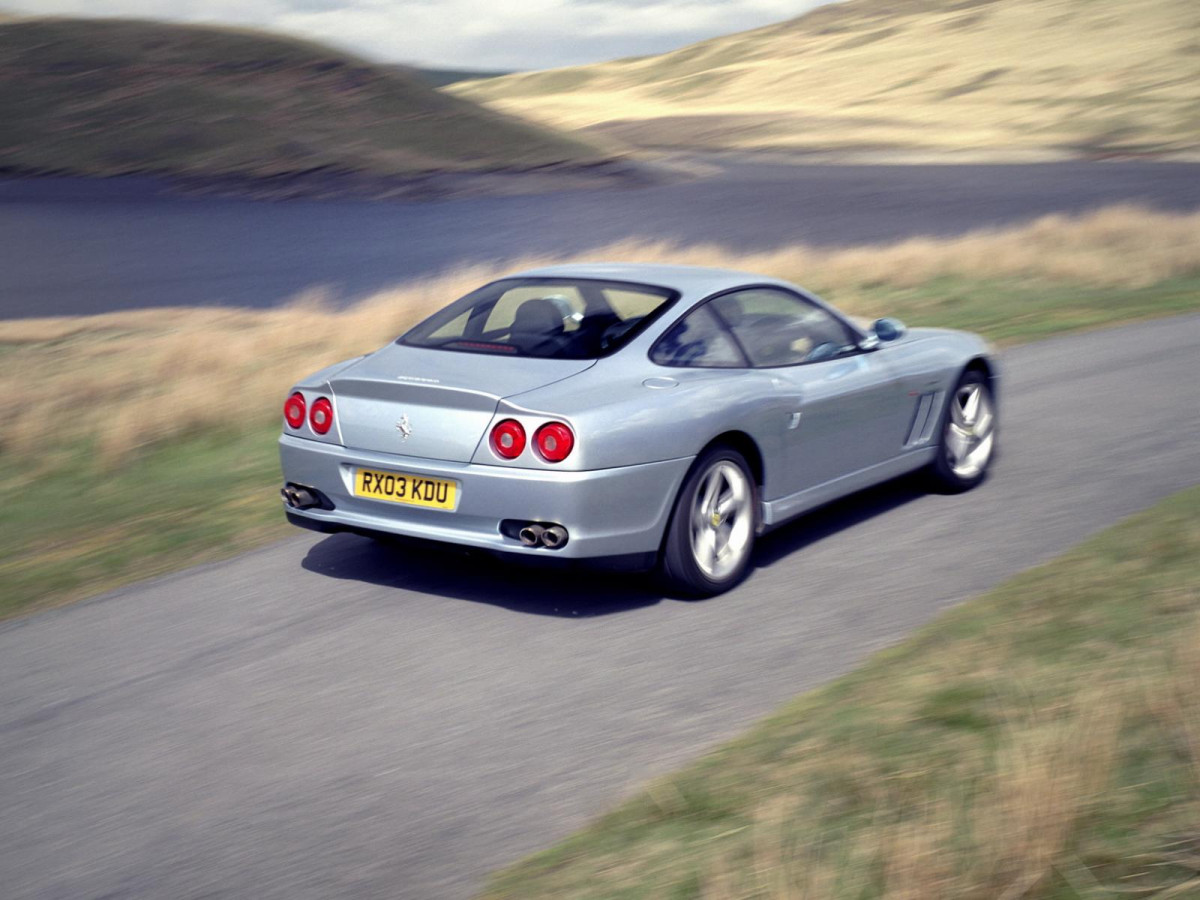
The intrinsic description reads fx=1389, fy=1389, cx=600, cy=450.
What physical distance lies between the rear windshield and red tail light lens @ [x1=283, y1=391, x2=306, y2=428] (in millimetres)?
632

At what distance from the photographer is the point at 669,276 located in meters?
6.74

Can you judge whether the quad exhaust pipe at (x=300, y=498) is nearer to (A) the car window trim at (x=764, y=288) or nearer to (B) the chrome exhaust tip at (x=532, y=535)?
(B) the chrome exhaust tip at (x=532, y=535)

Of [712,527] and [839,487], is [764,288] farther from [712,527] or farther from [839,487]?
[712,527]

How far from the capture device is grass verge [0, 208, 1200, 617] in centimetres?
765

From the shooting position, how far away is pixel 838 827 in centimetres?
366

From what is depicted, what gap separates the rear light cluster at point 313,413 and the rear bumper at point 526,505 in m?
0.11

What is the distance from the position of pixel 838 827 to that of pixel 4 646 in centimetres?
378

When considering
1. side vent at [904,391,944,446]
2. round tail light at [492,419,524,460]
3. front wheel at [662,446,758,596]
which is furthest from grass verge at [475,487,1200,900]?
side vent at [904,391,944,446]

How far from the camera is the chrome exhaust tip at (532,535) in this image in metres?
5.52

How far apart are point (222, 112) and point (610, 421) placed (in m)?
73.6

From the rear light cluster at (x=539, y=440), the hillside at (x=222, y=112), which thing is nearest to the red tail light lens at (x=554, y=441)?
the rear light cluster at (x=539, y=440)

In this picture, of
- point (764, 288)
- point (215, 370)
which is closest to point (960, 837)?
point (764, 288)

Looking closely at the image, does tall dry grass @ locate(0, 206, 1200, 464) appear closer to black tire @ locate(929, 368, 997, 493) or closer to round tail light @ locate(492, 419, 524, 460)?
round tail light @ locate(492, 419, 524, 460)

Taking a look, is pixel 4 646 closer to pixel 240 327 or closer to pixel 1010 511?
pixel 1010 511
